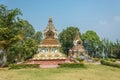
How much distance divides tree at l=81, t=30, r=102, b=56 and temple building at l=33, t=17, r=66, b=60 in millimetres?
42726

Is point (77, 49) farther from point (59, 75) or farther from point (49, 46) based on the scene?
point (59, 75)

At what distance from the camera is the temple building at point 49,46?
40.4m

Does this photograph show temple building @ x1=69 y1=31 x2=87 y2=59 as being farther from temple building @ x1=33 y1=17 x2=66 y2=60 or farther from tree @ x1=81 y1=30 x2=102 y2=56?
temple building @ x1=33 y1=17 x2=66 y2=60

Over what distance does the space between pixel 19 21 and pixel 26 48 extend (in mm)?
11970

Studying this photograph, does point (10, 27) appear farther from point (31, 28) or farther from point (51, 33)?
point (31, 28)

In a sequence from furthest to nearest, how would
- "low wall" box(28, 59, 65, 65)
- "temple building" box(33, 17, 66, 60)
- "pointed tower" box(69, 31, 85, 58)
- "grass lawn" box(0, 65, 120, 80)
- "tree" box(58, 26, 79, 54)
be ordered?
1. "tree" box(58, 26, 79, 54)
2. "pointed tower" box(69, 31, 85, 58)
3. "temple building" box(33, 17, 66, 60)
4. "low wall" box(28, 59, 65, 65)
5. "grass lawn" box(0, 65, 120, 80)

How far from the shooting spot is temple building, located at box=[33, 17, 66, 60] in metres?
40.4

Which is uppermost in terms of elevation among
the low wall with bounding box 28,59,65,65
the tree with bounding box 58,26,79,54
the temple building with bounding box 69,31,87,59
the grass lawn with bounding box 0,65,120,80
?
the tree with bounding box 58,26,79,54

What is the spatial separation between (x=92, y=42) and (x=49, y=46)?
4470 centimetres

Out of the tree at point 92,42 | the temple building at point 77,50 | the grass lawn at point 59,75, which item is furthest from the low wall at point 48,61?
the tree at point 92,42

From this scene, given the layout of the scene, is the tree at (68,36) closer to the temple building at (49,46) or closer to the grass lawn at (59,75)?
the temple building at (49,46)

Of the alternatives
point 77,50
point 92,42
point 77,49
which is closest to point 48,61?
point 77,50

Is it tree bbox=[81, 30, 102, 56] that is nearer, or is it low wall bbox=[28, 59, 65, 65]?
low wall bbox=[28, 59, 65, 65]

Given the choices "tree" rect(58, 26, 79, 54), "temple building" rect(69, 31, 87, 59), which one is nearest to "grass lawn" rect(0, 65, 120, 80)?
"temple building" rect(69, 31, 87, 59)
